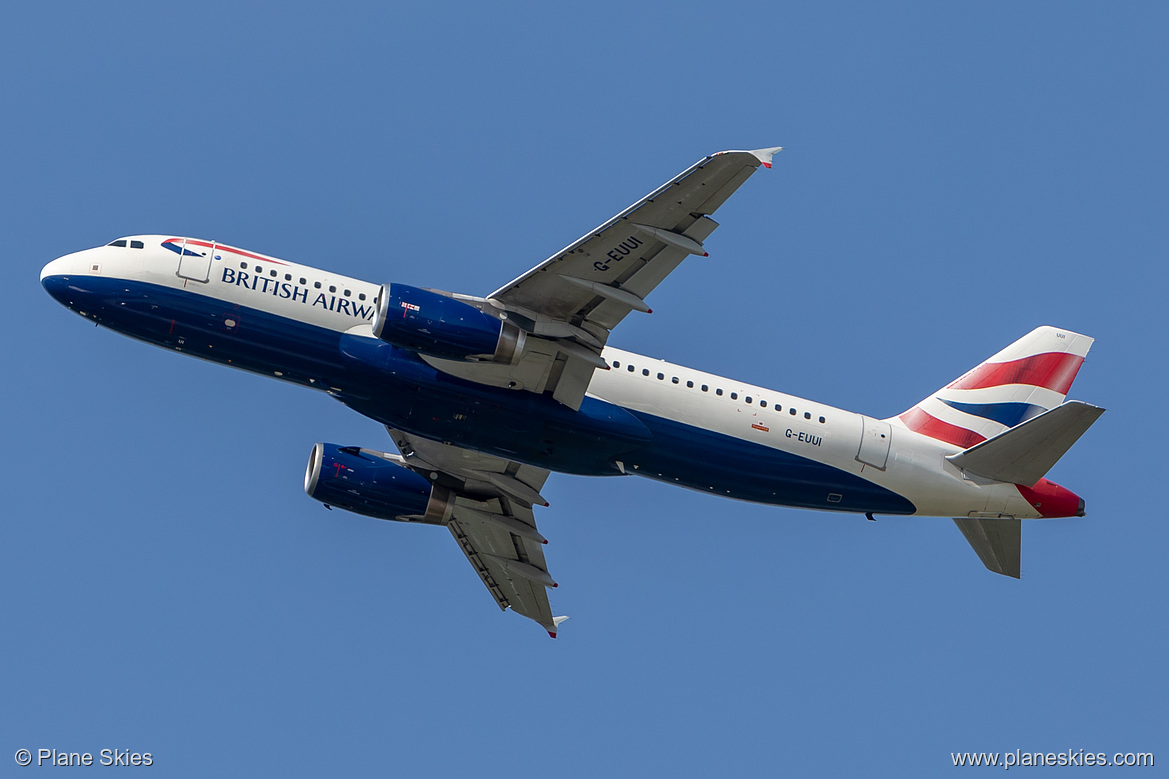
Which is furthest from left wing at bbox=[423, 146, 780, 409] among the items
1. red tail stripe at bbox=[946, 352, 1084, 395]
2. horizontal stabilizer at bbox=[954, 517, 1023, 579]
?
horizontal stabilizer at bbox=[954, 517, 1023, 579]

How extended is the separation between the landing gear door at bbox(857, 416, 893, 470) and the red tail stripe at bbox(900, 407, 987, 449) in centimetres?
175

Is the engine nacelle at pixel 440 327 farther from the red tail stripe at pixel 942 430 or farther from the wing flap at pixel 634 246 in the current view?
the red tail stripe at pixel 942 430

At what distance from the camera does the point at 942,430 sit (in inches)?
1709

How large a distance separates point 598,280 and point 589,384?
380cm

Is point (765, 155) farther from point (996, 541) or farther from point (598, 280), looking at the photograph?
point (996, 541)

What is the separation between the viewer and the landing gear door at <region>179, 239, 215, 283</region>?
38406 mm

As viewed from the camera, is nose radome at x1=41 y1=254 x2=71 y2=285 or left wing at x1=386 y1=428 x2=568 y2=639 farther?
left wing at x1=386 y1=428 x2=568 y2=639

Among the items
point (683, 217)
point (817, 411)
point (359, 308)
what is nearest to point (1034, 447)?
point (817, 411)

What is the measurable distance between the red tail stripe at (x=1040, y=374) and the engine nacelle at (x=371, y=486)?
63.2ft

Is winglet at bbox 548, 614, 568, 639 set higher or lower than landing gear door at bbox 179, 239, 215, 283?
lower

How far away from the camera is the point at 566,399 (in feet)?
127

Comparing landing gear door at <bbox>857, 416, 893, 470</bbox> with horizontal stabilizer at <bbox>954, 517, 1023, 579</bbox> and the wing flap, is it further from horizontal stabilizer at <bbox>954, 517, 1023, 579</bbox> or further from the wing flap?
the wing flap

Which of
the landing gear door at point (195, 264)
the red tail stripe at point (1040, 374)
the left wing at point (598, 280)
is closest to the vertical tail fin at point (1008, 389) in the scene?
the red tail stripe at point (1040, 374)

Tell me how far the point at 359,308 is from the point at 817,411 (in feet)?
50.3
